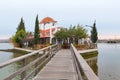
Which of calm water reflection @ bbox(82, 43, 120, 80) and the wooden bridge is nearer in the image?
the wooden bridge

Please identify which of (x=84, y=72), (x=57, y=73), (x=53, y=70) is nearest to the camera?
(x=84, y=72)

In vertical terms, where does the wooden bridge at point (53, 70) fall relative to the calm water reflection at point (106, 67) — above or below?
above

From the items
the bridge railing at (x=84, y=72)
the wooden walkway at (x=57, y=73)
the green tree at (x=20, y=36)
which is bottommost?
the wooden walkway at (x=57, y=73)

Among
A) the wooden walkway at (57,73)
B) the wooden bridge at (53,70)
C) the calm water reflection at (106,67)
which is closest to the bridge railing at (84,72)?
the wooden bridge at (53,70)

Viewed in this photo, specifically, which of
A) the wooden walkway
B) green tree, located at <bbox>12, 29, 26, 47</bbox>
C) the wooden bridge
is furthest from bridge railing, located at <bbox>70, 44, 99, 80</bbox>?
green tree, located at <bbox>12, 29, 26, 47</bbox>

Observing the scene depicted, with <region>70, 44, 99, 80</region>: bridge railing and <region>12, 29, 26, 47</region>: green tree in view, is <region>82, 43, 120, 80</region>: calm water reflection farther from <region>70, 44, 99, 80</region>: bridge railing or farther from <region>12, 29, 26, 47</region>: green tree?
<region>12, 29, 26, 47</region>: green tree

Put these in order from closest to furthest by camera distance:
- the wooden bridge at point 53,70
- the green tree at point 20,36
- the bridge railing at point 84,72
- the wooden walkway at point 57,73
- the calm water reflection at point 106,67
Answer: the bridge railing at point 84,72
the wooden bridge at point 53,70
the wooden walkway at point 57,73
the calm water reflection at point 106,67
the green tree at point 20,36

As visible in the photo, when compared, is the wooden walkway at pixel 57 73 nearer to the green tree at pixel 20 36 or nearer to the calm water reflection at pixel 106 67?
the calm water reflection at pixel 106 67

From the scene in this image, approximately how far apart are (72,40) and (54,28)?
5.77m

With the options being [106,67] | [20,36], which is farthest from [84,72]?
[20,36]

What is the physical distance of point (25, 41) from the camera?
A: 60125 mm

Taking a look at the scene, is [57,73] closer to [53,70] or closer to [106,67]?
[53,70]

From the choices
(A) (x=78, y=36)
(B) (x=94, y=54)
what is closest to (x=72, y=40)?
(A) (x=78, y=36)

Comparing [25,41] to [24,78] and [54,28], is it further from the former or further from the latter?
[24,78]
